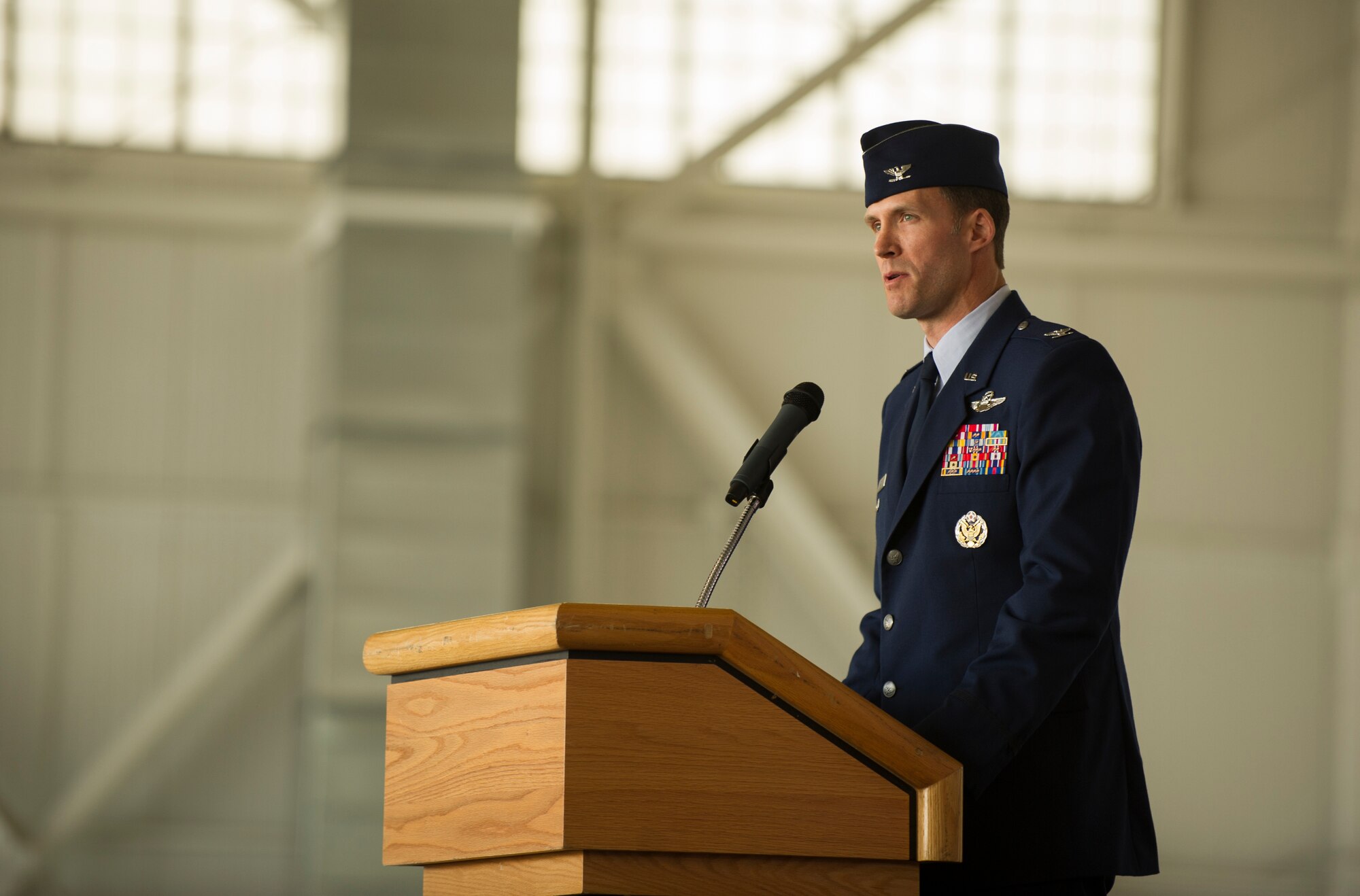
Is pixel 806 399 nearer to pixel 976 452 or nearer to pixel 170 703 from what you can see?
pixel 976 452

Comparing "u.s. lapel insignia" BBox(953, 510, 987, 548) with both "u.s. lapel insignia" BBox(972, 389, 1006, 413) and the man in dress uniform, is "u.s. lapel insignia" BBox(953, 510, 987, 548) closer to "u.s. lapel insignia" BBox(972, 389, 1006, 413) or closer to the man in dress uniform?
the man in dress uniform

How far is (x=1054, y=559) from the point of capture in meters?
1.72

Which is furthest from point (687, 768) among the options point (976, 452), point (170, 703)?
point (170, 703)

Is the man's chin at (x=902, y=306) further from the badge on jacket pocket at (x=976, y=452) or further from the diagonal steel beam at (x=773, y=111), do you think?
the diagonal steel beam at (x=773, y=111)

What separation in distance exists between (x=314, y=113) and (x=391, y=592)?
227cm

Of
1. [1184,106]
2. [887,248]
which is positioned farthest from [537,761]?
→ [1184,106]

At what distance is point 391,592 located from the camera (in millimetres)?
6180

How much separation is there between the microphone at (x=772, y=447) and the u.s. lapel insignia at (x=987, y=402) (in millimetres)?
192

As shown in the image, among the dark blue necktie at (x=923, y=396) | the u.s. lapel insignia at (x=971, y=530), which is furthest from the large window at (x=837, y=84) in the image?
the u.s. lapel insignia at (x=971, y=530)

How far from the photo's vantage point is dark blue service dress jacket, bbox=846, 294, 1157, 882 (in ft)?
5.54

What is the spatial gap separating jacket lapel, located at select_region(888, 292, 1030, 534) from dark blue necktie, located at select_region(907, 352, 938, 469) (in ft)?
0.17

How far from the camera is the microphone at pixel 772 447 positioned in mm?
1826

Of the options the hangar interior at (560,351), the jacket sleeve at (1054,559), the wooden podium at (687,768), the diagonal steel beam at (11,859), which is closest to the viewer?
the wooden podium at (687,768)

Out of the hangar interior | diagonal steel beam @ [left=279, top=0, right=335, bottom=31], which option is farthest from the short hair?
diagonal steel beam @ [left=279, top=0, right=335, bottom=31]
